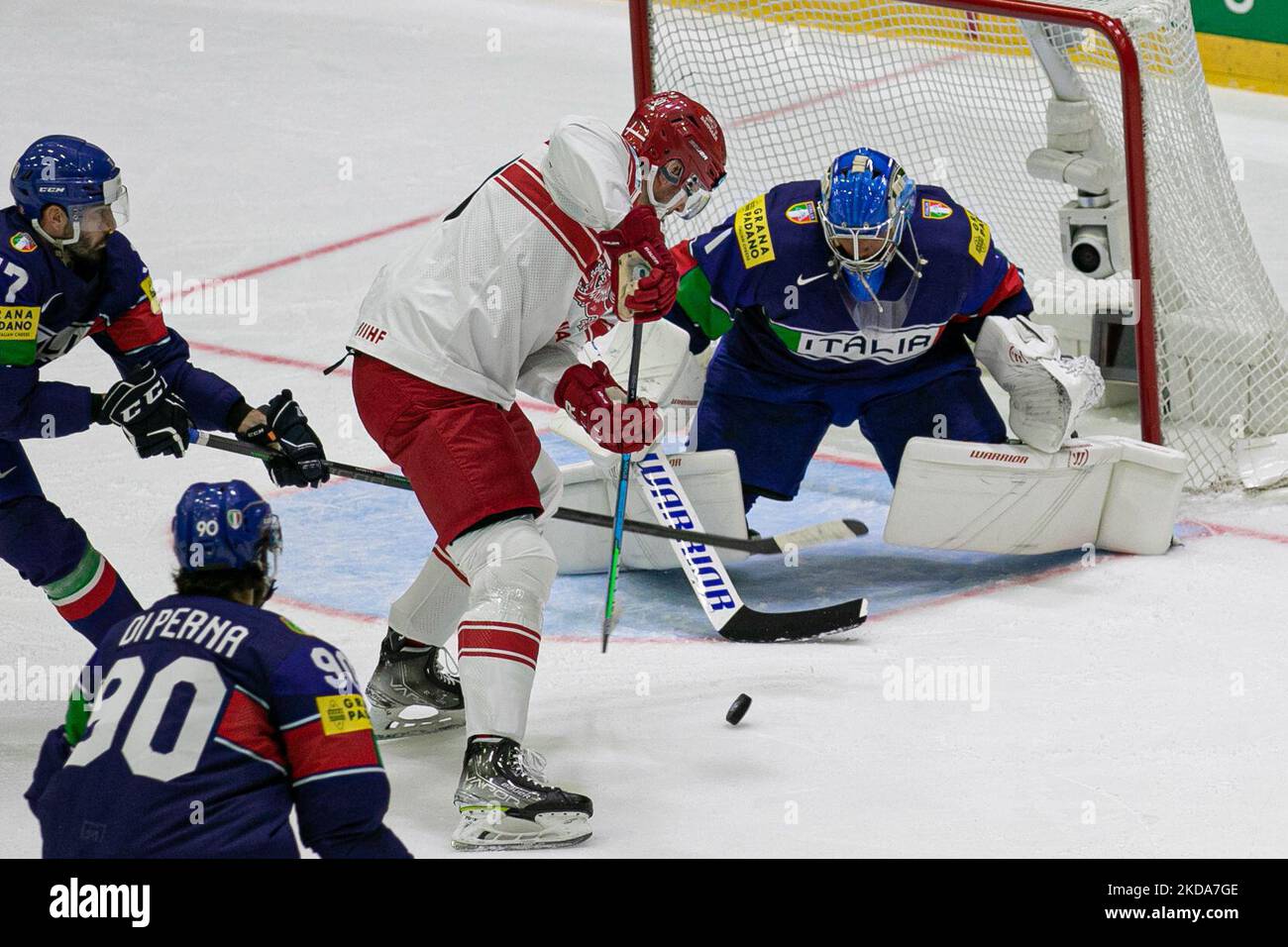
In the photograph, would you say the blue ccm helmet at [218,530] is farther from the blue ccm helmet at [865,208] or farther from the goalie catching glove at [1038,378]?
the goalie catching glove at [1038,378]

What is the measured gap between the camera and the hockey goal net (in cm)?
455

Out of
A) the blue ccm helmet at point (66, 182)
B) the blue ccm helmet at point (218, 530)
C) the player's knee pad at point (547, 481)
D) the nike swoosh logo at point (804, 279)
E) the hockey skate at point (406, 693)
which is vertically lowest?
the hockey skate at point (406, 693)

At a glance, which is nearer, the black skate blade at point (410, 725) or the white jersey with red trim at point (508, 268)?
the white jersey with red trim at point (508, 268)

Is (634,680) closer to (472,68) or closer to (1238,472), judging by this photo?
(1238,472)

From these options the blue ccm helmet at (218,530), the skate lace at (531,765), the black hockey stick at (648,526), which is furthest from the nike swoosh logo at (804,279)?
the blue ccm helmet at (218,530)

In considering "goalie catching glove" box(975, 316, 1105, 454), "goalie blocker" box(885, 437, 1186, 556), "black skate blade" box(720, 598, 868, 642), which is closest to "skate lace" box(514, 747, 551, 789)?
"black skate blade" box(720, 598, 868, 642)

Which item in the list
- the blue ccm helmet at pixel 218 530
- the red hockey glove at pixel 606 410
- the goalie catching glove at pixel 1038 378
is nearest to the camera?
the blue ccm helmet at pixel 218 530

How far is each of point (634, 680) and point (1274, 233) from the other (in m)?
3.97

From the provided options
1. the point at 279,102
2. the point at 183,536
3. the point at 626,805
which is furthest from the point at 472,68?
the point at 183,536

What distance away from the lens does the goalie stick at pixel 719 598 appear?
12.9ft

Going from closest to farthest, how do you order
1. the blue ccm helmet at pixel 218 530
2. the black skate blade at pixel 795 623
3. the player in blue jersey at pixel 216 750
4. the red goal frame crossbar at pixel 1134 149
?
the player in blue jersey at pixel 216 750 < the blue ccm helmet at pixel 218 530 < the black skate blade at pixel 795 623 < the red goal frame crossbar at pixel 1134 149

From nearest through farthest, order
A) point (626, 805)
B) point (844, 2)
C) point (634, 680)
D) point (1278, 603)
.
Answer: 1. point (626, 805)
2. point (634, 680)
3. point (1278, 603)
4. point (844, 2)

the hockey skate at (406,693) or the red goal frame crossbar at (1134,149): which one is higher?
the red goal frame crossbar at (1134,149)

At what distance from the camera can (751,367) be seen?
14.5 ft
